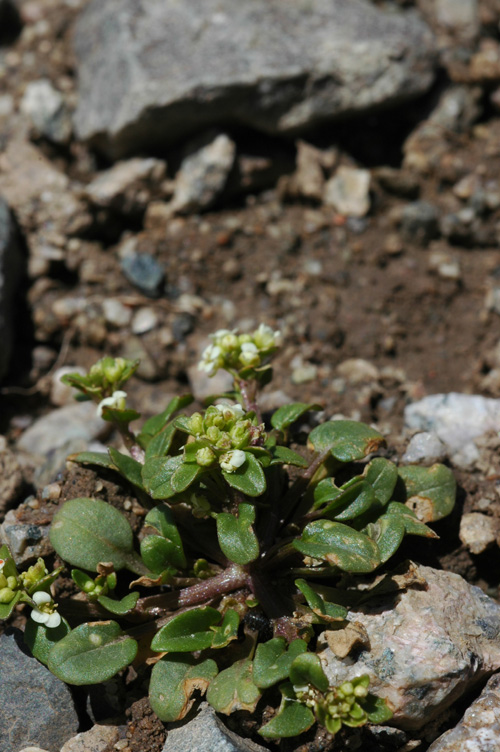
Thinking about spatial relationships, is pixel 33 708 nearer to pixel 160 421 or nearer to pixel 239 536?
pixel 239 536

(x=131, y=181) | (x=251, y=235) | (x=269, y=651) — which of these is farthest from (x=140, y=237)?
(x=269, y=651)

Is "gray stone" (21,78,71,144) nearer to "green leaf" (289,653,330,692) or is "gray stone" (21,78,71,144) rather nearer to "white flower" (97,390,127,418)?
"white flower" (97,390,127,418)

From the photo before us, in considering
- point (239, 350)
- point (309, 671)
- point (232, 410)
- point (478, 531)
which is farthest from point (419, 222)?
point (309, 671)

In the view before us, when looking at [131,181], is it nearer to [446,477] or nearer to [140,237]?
[140,237]

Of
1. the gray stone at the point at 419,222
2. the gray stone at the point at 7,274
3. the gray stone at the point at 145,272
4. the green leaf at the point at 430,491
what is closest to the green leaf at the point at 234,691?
the green leaf at the point at 430,491

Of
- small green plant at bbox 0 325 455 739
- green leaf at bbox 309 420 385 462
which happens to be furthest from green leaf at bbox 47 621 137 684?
green leaf at bbox 309 420 385 462

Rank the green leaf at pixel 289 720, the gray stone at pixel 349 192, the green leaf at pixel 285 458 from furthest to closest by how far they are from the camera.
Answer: the gray stone at pixel 349 192, the green leaf at pixel 285 458, the green leaf at pixel 289 720

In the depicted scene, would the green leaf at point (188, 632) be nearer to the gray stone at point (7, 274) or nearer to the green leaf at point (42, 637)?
the green leaf at point (42, 637)

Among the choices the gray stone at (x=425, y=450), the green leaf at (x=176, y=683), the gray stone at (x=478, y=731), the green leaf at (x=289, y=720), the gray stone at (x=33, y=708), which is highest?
the gray stone at (x=425, y=450)
